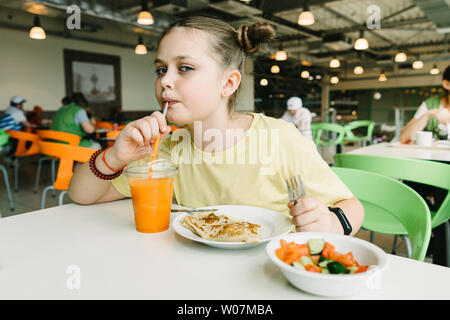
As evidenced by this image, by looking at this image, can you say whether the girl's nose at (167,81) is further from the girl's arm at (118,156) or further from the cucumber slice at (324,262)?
the cucumber slice at (324,262)

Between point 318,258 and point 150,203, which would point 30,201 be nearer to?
point 150,203

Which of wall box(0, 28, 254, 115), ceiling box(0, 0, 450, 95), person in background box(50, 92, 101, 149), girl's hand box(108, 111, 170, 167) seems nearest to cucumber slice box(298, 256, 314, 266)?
girl's hand box(108, 111, 170, 167)

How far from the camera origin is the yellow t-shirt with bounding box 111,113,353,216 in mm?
1102

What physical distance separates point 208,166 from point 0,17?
8564 millimetres

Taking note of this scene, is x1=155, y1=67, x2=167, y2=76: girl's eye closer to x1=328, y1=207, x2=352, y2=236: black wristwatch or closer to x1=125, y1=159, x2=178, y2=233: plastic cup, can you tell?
x1=125, y1=159, x2=178, y2=233: plastic cup

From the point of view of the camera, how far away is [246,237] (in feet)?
2.36

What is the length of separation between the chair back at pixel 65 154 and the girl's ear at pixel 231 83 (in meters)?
1.07

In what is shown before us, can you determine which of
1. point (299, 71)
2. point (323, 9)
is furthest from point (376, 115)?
point (323, 9)

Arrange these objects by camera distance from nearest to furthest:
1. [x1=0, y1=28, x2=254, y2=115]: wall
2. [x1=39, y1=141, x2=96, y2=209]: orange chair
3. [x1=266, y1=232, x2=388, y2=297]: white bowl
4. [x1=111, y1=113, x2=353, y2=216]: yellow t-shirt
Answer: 1. [x1=266, y1=232, x2=388, y2=297]: white bowl
2. [x1=111, y1=113, x2=353, y2=216]: yellow t-shirt
3. [x1=39, y1=141, x2=96, y2=209]: orange chair
4. [x1=0, y1=28, x2=254, y2=115]: wall

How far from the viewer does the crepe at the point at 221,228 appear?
72 centimetres

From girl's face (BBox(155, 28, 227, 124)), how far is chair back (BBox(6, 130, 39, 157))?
396 centimetres

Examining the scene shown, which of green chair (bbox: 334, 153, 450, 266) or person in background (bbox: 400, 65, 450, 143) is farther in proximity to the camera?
person in background (bbox: 400, 65, 450, 143)

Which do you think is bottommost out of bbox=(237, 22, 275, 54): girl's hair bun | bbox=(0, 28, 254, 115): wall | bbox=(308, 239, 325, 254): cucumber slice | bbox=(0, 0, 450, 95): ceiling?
bbox=(308, 239, 325, 254): cucumber slice

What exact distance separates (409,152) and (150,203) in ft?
6.77
